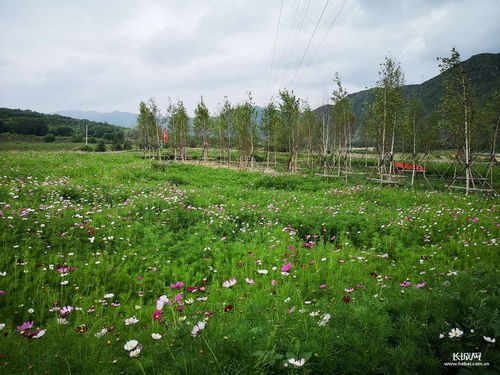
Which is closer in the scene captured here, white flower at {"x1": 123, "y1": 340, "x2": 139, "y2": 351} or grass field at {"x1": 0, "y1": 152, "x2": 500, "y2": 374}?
white flower at {"x1": 123, "y1": 340, "x2": 139, "y2": 351}

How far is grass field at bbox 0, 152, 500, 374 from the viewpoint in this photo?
2420mm

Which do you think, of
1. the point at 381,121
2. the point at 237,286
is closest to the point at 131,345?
the point at 237,286

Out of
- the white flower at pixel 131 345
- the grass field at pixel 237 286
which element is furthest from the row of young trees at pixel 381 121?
the white flower at pixel 131 345

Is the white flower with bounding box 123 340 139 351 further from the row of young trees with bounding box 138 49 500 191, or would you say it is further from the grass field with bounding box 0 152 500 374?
the row of young trees with bounding box 138 49 500 191

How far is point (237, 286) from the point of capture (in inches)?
207

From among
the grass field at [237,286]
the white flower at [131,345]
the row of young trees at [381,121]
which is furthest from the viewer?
the row of young trees at [381,121]

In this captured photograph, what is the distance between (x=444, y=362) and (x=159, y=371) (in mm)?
2576

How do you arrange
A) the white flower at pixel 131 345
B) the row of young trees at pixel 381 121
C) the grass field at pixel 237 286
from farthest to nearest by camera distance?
the row of young trees at pixel 381 121 < the grass field at pixel 237 286 < the white flower at pixel 131 345

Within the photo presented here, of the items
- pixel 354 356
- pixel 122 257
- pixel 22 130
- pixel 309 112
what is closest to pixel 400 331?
pixel 354 356

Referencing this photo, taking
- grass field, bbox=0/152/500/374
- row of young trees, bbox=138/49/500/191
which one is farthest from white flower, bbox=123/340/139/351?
row of young trees, bbox=138/49/500/191

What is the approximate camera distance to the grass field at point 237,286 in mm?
2420

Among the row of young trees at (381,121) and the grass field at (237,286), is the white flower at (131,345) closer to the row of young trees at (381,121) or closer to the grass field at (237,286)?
the grass field at (237,286)

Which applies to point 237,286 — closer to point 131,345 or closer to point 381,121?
point 131,345

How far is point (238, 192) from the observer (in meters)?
14.4
